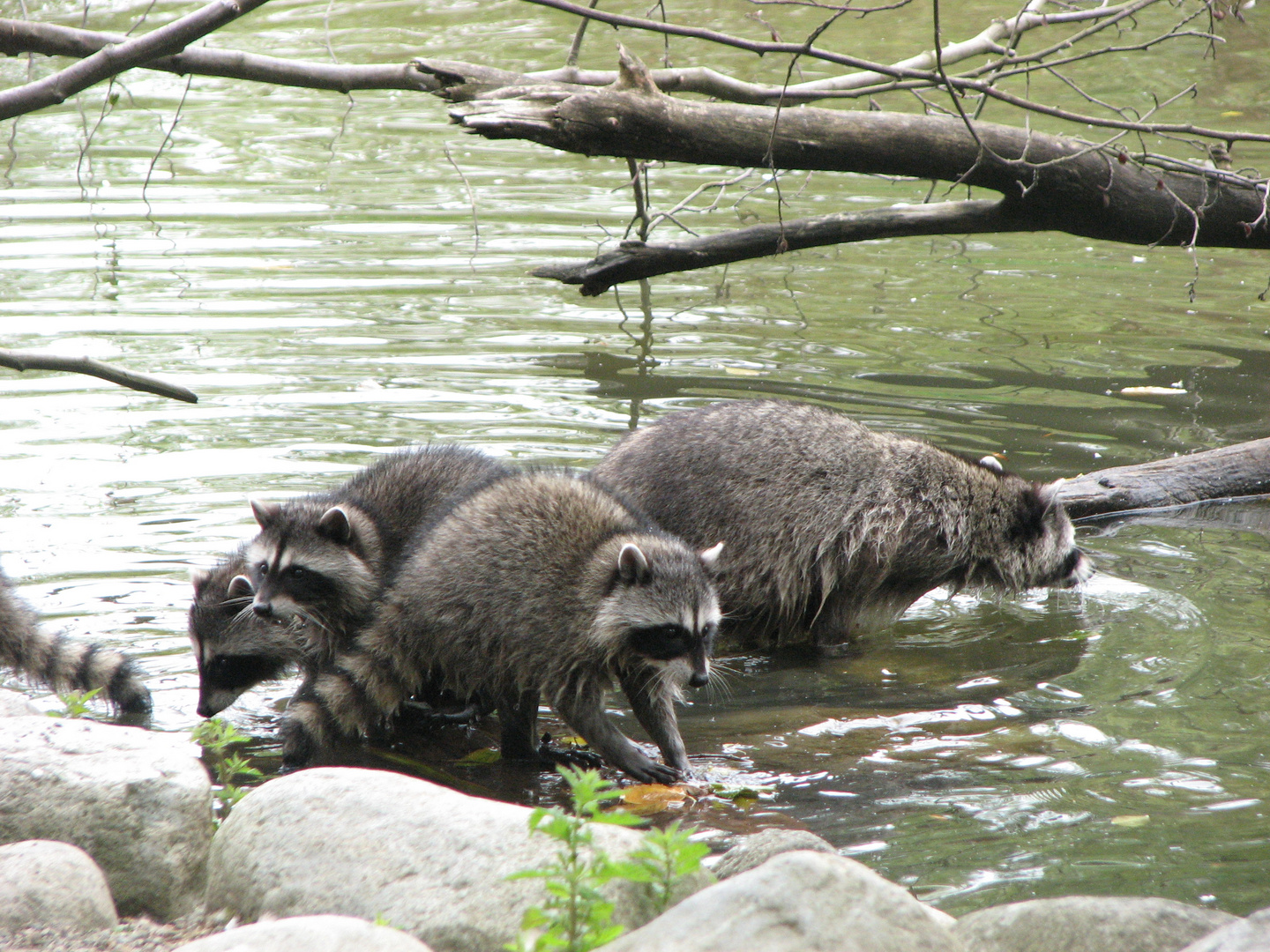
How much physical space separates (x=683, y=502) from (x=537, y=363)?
3.33m

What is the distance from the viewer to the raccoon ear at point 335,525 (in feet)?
15.6

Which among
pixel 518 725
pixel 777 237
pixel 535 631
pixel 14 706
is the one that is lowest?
pixel 518 725

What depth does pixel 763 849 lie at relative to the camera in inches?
128

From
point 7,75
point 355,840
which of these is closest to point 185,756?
point 355,840

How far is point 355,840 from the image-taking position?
3.04 meters

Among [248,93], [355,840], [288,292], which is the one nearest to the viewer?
[355,840]

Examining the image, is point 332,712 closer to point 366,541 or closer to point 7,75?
point 366,541

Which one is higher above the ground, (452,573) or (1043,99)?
(1043,99)

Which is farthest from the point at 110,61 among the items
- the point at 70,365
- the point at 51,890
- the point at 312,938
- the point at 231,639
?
the point at 312,938

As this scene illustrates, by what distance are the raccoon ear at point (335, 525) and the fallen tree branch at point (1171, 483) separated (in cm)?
359

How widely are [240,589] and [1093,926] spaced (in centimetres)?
318

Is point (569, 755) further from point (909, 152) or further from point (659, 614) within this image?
point (909, 152)

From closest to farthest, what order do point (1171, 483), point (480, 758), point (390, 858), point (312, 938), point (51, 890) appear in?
point (312, 938)
point (51, 890)
point (390, 858)
point (480, 758)
point (1171, 483)

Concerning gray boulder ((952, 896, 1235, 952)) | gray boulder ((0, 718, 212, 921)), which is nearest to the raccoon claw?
gray boulder ((0, 718, 212, 921))
